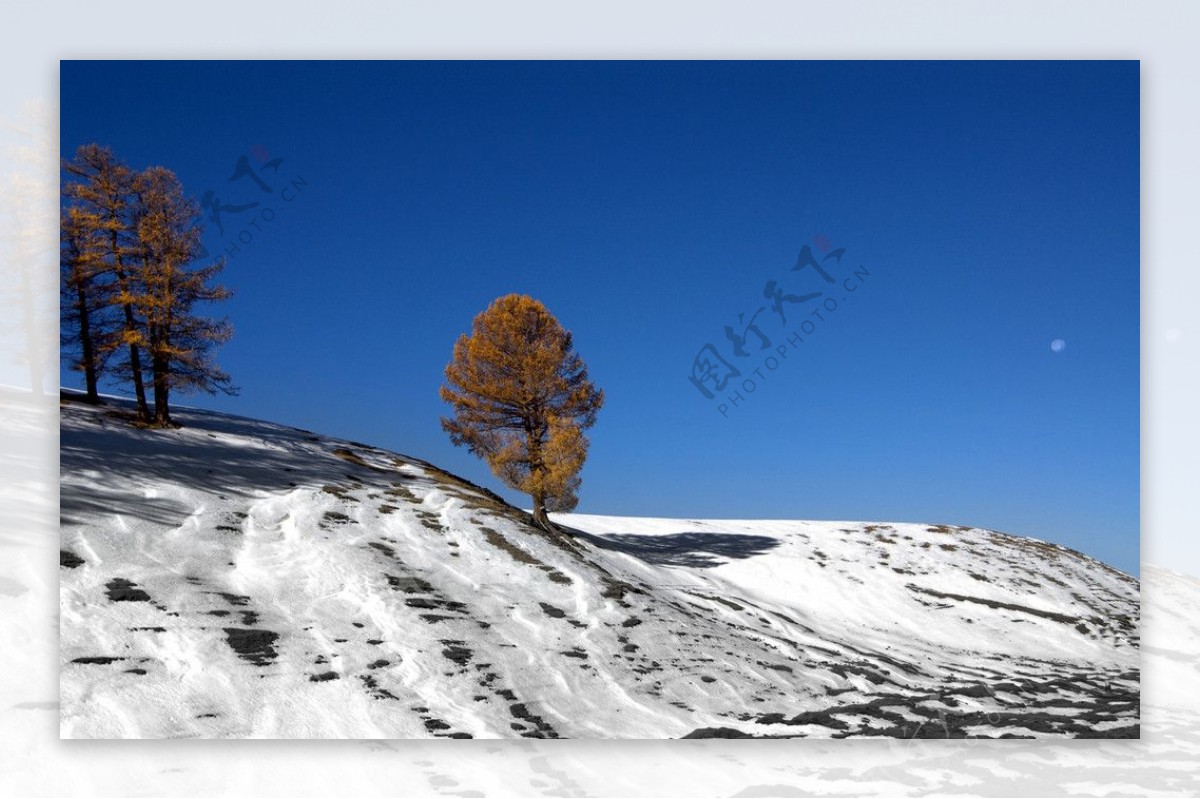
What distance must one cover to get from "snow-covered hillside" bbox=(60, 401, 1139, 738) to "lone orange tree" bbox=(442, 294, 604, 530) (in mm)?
815

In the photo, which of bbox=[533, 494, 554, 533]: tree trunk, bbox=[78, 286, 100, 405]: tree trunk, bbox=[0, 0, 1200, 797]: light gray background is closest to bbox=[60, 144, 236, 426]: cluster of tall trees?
bbox=[78, 286, 100, 405]: tree trunk

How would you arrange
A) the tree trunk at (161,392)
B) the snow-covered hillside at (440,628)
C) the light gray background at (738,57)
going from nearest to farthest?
the snow-covered hillside at (440,628)
the light gray background at (738,57)
the tree trunk at (161,392)

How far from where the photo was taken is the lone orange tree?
12227mm

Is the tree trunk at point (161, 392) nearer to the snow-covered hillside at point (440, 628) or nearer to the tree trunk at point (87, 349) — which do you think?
the snow-covered hillside at point (440, 628)

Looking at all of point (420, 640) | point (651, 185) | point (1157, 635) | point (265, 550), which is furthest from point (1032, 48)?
point (265, 550)

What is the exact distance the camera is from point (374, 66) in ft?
29.5

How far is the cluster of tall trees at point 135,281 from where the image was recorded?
30.4 ft

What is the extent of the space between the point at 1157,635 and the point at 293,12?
11789 mm

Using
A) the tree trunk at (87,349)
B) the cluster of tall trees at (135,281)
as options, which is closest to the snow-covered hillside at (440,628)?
the tree trunk at (87,349)

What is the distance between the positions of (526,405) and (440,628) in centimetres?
563

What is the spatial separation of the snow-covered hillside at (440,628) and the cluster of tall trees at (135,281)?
694 mm

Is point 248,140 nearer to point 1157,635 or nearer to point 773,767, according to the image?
point 773,767

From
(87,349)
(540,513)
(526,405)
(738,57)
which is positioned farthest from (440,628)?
(738,57)

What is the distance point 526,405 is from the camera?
1400 cm
